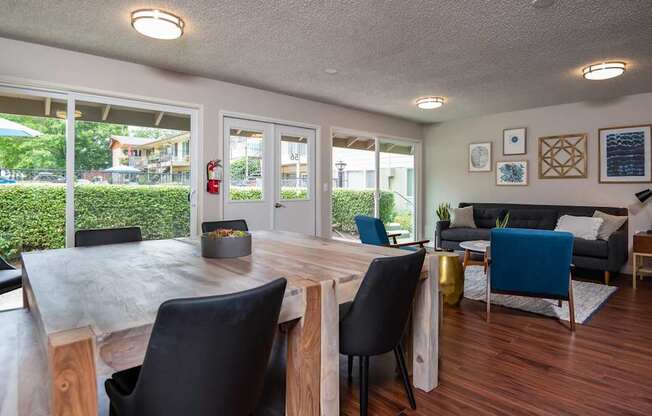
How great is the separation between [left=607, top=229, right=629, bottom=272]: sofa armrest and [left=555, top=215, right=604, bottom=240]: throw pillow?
0.67 feet

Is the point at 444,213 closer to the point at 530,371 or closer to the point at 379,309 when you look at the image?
the point at 530,371

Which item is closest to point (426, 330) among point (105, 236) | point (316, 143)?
point (105, 236)

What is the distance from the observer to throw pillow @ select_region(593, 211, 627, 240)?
454 cm

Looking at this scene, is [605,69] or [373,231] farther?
[373,231]

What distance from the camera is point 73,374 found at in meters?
0.95

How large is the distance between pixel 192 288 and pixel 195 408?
0.46 meters

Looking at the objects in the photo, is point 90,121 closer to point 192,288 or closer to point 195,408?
point 192,288

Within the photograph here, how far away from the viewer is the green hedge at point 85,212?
130 inches

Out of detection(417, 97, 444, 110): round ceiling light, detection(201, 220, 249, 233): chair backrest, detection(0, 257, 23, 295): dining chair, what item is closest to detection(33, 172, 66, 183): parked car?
detection(0, 257, 23, 295): dining chair

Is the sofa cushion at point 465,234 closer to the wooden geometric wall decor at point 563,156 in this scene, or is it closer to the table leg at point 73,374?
the wooden geometric wall decor at point 563,156

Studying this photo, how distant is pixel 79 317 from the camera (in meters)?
1.10

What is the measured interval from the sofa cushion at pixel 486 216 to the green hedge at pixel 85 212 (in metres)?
4.49

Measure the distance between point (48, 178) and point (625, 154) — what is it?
6.78 metres

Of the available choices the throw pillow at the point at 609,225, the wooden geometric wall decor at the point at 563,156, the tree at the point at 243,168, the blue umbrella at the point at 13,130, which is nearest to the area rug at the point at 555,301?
the throw pillow at the point at 609,225
